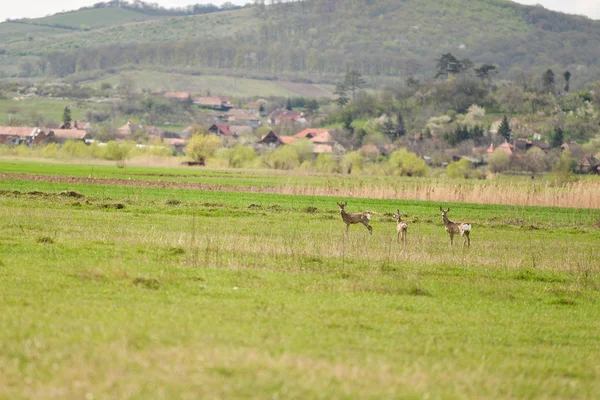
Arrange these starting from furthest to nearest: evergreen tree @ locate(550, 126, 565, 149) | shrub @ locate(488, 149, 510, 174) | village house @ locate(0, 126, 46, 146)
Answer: evergreen tree @ locate(550, 126, 565, 149) < village house @ locate(0, 126, 46, 146) < shrub @ locate(488, 149, 510, 174)

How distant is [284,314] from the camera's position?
17000mm

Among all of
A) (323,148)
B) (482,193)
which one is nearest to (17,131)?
(323,148)

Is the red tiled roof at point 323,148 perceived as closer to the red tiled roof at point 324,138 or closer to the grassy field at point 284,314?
the red tiled roof at point 324,138

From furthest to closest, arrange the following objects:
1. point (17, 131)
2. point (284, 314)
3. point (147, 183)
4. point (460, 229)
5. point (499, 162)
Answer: point (17, 131) < point (499, 162) < point (147, 183) < point (460, 229) < point (284, 314)

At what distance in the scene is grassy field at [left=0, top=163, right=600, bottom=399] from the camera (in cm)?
1243

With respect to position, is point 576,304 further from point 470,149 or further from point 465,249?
point 470,149

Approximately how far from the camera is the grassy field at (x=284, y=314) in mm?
12430

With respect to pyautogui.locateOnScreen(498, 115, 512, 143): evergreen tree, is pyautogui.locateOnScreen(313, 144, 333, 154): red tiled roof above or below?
below

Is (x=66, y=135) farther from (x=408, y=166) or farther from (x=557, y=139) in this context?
(x=557, y=139)

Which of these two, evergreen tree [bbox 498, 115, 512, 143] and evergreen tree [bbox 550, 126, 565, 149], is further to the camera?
evergreen tree [bbox 498, 115, 512, 143]

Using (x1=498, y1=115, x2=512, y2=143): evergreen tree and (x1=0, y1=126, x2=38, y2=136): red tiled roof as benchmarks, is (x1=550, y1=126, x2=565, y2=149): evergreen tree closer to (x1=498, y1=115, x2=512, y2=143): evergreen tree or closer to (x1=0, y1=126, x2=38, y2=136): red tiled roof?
(x1=498, y1=115, x2=512, y2=143): evergreen tree

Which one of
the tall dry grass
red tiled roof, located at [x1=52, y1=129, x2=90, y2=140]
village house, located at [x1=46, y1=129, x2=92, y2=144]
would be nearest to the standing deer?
the tall dry grass

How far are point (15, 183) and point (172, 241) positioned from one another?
33.5 m

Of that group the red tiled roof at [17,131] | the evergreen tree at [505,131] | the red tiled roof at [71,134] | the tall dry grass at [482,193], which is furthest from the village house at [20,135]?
the tall dry grass at [482,193]
